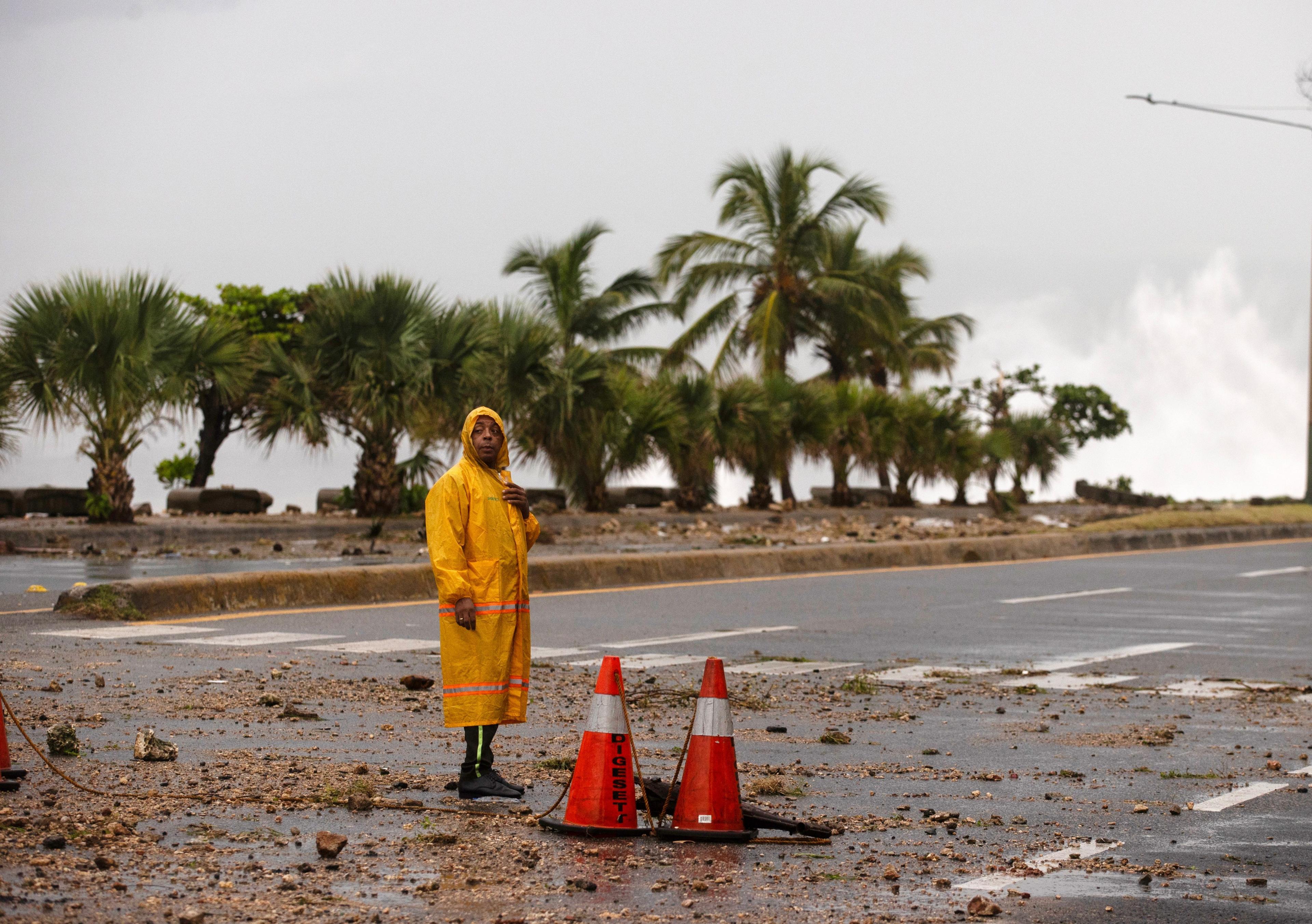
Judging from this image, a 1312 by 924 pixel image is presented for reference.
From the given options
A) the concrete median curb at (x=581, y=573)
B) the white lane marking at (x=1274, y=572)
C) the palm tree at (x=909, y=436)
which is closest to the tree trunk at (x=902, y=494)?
the palm tree at (x=909, y=436)

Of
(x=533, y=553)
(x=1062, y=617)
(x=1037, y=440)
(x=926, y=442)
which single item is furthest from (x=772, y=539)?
(x=1037, y=440)

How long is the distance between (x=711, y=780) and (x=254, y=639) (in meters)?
6.71

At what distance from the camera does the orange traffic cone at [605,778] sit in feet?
17.9

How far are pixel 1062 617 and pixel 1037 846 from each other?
9509mm

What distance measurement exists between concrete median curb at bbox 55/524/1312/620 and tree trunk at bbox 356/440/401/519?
8301 millimetres

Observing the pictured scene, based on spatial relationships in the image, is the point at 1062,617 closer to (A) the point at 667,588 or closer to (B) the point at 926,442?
(A) the point at 667,588

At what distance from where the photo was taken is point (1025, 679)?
404 inches

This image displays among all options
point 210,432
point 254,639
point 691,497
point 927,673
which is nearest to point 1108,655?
point 927,673

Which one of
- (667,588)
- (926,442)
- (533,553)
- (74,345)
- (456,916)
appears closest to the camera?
(456,916)

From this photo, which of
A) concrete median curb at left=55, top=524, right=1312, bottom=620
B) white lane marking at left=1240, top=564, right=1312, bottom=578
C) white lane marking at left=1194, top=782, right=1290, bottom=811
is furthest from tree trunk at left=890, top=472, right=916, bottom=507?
white lane marking at left=1194, top=782, right=1290, bottom=811

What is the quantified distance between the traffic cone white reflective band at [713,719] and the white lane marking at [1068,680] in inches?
185

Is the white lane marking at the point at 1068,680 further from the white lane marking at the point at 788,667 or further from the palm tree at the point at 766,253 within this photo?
the palm tree at the point at 766,253

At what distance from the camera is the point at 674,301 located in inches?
1715

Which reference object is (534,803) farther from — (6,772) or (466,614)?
(6,772)
